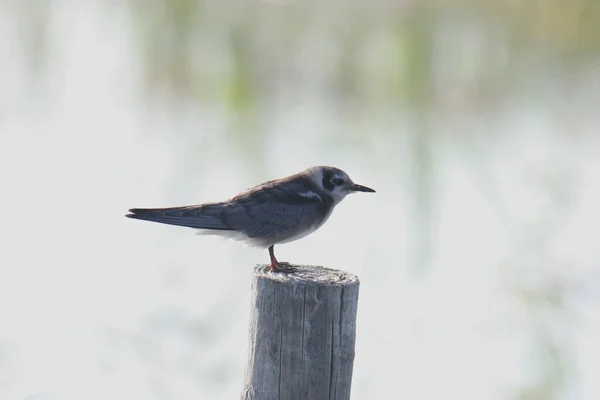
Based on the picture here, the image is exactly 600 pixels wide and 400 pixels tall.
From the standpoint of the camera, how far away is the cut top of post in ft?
17.4

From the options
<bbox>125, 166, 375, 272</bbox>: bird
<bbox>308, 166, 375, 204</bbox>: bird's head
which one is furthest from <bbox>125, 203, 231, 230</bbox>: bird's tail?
<bbox>308, 166, 375, 204</bbox>: bird's head

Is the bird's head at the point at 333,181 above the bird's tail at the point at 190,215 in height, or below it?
above

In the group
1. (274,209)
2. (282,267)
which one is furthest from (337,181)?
(282,267)

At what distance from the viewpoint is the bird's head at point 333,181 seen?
23.8 feet

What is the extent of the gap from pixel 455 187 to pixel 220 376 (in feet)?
12.6

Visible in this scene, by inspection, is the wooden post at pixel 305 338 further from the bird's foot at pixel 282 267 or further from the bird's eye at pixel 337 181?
the bird's eye at pixel 337 181

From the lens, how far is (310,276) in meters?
5.51

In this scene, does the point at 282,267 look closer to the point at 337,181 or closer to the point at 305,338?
the point at 305,338

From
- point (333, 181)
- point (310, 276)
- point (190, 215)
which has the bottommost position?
point (310, 276)

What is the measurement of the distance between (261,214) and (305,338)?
176cm

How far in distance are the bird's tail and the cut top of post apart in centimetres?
106

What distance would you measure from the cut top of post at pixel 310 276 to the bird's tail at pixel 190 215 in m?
1.06

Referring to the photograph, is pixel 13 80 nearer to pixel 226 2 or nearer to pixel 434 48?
pixel 226 2

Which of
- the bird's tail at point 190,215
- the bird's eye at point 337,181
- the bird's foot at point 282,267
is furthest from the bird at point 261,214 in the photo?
the bird's foot at point 282,267
